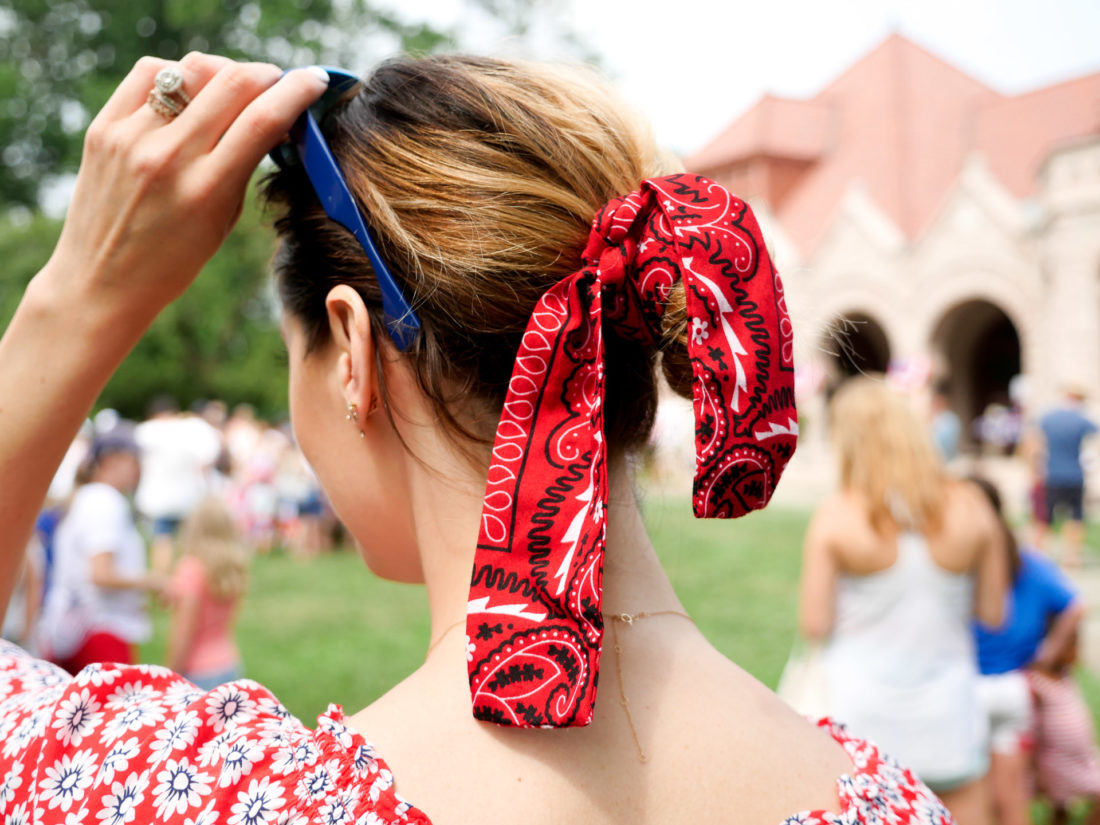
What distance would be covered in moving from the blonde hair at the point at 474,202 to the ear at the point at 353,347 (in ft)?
0.12

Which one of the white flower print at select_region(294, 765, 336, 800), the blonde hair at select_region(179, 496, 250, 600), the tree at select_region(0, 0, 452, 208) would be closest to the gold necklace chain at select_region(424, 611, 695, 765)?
the white flower print at select_region(294, 765, 336, 800)

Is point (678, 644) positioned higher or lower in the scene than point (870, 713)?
higher

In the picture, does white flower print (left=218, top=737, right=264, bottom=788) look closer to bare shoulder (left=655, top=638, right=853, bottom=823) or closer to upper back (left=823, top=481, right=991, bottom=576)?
bare shoulder (left=655, top=638, right=853, bottom=823)

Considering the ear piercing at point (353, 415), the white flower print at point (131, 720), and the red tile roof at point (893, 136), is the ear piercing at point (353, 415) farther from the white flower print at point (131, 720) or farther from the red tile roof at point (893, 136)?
the red tile roof at point (893, 136)

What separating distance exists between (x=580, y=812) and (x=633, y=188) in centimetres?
81

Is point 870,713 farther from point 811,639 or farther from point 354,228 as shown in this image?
point 354,228

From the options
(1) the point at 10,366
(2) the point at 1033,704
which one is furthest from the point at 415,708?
(2) the point at 1033,704

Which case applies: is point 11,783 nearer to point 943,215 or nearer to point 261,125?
point 261,125

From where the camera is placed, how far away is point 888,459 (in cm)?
367

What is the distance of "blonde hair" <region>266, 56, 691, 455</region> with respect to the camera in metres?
1.18

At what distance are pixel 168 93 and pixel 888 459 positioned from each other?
3154 millimetres

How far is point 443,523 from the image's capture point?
127 centimetres

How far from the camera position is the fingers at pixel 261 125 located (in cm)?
115

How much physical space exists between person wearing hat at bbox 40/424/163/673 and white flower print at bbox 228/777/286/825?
4.42 m
